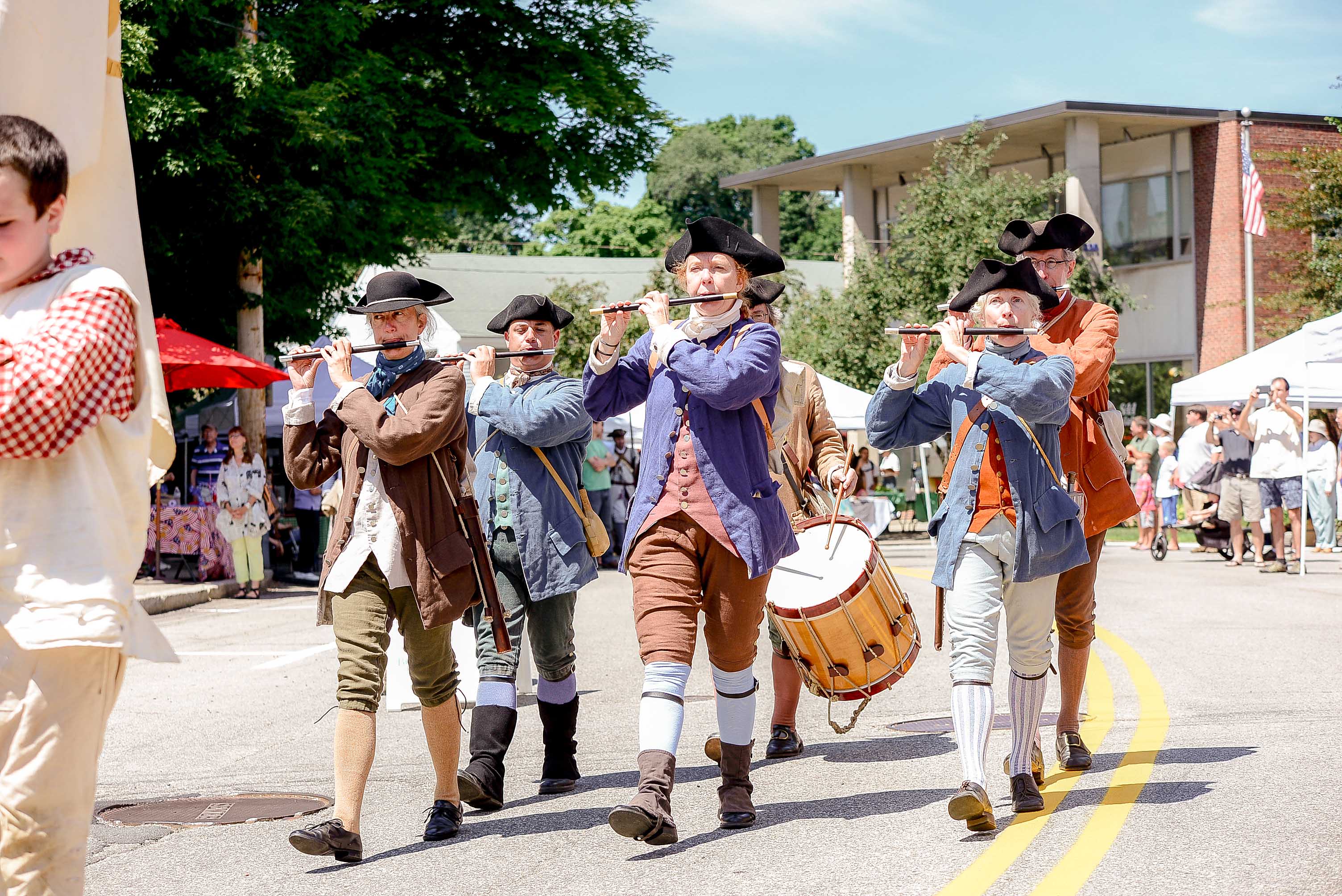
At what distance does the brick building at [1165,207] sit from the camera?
36.7 m

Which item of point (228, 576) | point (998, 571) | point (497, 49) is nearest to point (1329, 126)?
point (497, 49)

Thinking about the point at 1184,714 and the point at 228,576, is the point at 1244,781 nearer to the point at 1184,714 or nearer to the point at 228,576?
the point at 1184,714

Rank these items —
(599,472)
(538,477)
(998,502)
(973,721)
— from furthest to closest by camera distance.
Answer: (599,472), (538,477), (998,502), (973,721)

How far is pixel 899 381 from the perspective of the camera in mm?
6191

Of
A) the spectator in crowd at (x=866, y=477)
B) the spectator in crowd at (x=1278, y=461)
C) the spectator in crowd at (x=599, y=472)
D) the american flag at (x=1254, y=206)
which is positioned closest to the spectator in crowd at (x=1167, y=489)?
the spectator in crowd at (x=1278, y=461)

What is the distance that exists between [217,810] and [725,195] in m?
70.1

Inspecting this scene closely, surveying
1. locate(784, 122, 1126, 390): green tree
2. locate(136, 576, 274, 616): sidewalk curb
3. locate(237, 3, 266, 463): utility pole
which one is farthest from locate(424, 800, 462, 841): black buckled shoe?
locate(784, 122, 1126, 390): green tree

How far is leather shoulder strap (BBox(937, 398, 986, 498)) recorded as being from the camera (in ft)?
19.9

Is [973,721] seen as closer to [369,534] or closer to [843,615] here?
[843,615]

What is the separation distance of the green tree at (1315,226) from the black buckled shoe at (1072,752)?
2641cm

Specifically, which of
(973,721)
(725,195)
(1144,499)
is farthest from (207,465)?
(725,195)

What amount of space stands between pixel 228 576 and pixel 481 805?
1413 centimetres

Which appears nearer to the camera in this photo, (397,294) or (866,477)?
(397,294)

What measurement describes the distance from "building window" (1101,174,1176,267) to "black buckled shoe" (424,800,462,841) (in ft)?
116
